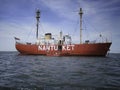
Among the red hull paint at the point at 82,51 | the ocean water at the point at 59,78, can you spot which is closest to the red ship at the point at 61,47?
the red hull paint at the point at 82,51

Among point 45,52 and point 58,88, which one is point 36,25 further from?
point 58,88

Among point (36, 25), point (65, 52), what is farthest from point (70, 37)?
point (36, 25)

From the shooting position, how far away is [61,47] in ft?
156

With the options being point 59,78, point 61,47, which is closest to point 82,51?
point 61,47

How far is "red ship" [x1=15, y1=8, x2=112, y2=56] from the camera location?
42.5 meters

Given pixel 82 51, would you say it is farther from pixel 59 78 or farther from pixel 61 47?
pixel 59 78

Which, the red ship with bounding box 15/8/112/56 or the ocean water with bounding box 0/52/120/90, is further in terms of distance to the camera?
the red ship with bounding box 15/8/112/56

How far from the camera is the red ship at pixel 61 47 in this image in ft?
139

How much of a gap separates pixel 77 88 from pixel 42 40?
44.5 m

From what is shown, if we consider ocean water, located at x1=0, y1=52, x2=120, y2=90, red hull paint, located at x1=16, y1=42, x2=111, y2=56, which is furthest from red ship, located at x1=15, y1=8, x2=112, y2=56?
ocean water, located at x1=0, y1=52, x2=120, y2=90

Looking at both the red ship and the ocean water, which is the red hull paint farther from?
the ocean water

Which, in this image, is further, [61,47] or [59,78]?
[61,47]

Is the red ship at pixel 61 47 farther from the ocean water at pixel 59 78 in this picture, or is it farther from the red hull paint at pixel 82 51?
the ocean water at pixel 59 78

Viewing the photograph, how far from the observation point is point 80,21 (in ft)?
154
